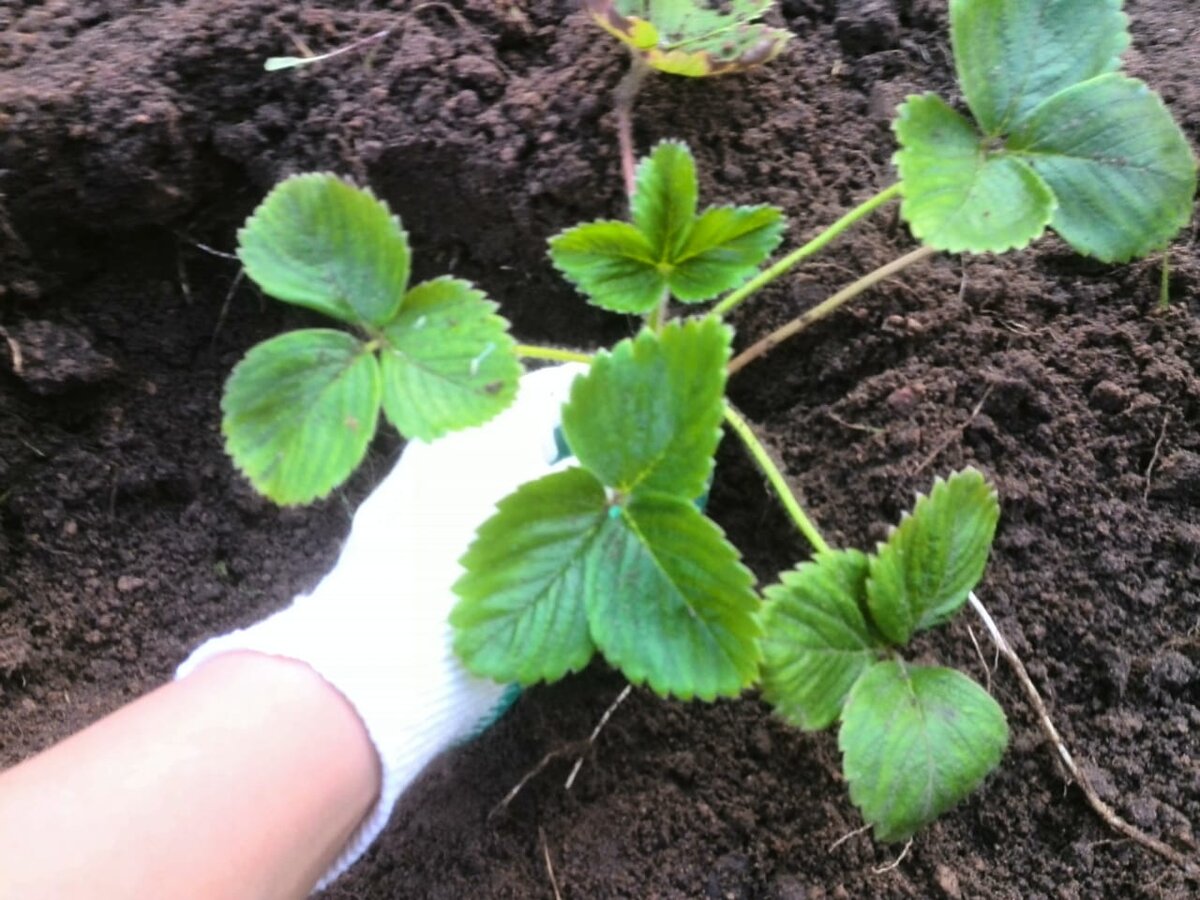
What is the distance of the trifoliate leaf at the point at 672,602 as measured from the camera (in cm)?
84

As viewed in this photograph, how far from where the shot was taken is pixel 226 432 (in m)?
0.90

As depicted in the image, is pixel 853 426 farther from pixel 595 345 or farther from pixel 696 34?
pixel 696 34

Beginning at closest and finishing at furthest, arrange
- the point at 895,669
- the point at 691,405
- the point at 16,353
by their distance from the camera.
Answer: the point at 691,405 < the point at 895,669 < the point at 16,353

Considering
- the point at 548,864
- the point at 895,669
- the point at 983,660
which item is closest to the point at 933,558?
the point at 895,669

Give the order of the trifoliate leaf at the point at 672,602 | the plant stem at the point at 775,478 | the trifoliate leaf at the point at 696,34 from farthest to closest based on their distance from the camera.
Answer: the trifoliate leaf at the point at 696,34
the plant stem at the point at 775,478
the trifoliate leaf at the point at 672,602

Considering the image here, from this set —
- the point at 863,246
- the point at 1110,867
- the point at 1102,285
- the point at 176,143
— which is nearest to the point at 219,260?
the point at 176,143

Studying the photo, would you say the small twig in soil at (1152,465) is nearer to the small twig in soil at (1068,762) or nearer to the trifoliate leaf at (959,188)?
the small twig in soil at (1068,762)

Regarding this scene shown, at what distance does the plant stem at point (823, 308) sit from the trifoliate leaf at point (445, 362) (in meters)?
0.38

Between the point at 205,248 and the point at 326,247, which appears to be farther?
the point at 205,248

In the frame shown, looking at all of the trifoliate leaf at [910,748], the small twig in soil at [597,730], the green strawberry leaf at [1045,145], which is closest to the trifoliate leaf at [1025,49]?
the green strawberry leaf at [1045,145]

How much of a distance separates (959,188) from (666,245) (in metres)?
0.29

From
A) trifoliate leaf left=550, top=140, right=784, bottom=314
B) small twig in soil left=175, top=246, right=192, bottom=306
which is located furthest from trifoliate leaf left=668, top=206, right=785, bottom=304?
small twig in soil left=175, top=246, right=192, bottom=306

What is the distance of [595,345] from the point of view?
1.33m

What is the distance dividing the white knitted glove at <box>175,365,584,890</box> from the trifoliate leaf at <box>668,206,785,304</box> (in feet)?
1.09
